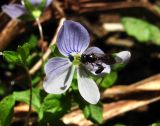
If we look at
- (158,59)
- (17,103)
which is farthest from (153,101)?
(17,103)

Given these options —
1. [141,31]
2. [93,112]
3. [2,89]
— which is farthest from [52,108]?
[141,31]

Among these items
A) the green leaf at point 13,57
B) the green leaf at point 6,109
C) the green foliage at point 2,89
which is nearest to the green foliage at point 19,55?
the green leaf at point 13,57

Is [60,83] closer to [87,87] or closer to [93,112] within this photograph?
[87,87]

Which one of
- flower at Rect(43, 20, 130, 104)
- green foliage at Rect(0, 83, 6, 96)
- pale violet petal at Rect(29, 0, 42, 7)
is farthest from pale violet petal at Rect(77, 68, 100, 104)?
green foliage at Rect(0, 83, 6, 96)

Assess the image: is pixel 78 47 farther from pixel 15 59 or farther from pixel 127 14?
pixel 127 14

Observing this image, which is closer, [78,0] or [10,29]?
[10,29]
